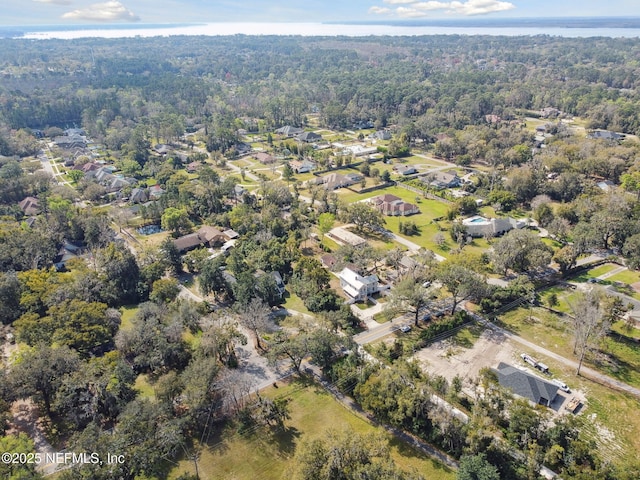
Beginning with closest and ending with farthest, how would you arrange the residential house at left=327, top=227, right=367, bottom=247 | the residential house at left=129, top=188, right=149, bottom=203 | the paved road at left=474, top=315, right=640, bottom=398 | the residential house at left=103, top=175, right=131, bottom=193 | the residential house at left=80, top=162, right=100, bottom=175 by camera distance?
the paved road at left=474, top=315, right=640, bottom=398
the residential house at left=327, top=227, right=367, bottom=247
the residential house at left=129, top=188, right=149, bottom=203
the residential house at left=103, top=175, right=131, bottom=193
the residential house at left=80, top=162, right=100, bottom=175

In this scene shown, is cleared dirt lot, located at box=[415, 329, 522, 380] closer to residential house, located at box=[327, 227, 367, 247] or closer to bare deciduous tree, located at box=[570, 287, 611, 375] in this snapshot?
bare deciduous tree, located at box=[570, 287, 611, 375]

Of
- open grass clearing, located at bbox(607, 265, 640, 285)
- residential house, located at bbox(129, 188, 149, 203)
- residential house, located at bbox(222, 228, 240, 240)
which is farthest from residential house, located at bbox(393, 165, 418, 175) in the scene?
residential house, located at bbox(129, 188, 149, 203)

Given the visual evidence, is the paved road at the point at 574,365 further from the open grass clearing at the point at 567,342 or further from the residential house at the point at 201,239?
the residential house at the point at 201,239

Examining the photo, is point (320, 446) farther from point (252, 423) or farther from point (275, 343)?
point (275, 343)

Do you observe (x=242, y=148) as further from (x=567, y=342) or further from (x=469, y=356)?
(x=567, y=342)

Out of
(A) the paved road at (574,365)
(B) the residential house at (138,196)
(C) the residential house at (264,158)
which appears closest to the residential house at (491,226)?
(A) the paved road at (574,365)

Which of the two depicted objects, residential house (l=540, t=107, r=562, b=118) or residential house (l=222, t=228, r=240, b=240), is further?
residential house (l=540, t=107, r=562, b=118)
